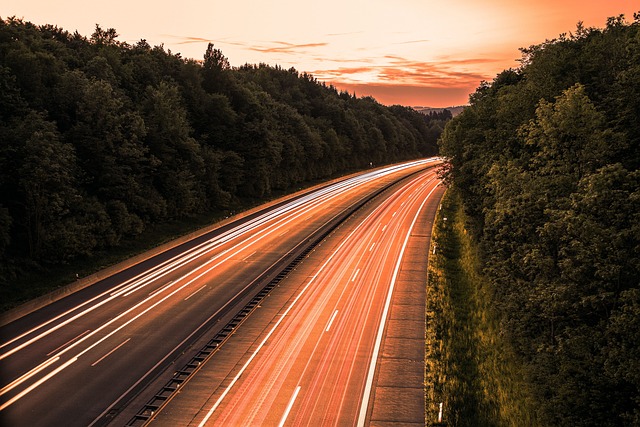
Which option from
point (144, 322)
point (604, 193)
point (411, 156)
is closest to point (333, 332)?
point (144, 322)

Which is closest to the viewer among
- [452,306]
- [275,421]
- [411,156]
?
[275,421]

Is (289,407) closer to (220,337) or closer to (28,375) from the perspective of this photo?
(220,337)

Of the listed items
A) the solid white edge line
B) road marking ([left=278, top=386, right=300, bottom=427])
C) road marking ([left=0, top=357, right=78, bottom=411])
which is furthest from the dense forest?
road marking ([left=0, top=357, right=78, bottom=411])

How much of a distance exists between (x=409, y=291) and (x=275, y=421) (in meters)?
19.0

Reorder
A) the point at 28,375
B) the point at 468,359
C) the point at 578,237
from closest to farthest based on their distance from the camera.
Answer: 1. the point at 578,237
2. the point at 28,375
3. the point at 468,359

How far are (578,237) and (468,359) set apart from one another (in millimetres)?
10679

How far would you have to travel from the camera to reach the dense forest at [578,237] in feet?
64.8

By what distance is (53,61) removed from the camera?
2077 inches

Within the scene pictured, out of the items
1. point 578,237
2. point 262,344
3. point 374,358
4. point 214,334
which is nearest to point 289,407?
point 374,358

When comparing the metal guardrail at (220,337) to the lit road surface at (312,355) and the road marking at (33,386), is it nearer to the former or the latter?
the lit road surface at (312,355)

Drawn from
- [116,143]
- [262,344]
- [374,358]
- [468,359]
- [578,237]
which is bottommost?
[468,359]

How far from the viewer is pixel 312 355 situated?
90.0ft

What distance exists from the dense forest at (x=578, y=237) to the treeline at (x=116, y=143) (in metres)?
35.2

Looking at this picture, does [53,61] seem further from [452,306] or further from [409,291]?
[452,306]
